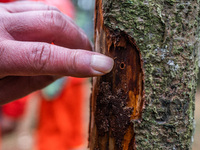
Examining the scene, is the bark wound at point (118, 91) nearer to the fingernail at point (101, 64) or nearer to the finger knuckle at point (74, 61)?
the fingernail at point (101, 64)

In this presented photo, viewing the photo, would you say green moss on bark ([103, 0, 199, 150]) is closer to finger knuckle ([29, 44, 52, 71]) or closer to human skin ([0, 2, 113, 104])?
human skin ([0, 2, 113, 104])

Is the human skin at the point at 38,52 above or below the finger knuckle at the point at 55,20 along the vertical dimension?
below

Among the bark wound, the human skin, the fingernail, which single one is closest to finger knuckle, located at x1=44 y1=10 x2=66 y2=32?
the human skin

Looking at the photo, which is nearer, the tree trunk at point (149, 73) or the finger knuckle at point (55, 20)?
the tree trunk at point (149, 73)

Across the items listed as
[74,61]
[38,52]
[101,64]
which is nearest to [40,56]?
[38,52]

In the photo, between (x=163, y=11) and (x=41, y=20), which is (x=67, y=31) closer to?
(x=41, y=20)

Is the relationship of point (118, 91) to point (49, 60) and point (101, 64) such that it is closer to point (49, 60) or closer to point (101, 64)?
point (101, 64)

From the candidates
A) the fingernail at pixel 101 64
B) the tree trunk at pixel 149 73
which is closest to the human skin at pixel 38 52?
the fingernail at pixel 101 64
